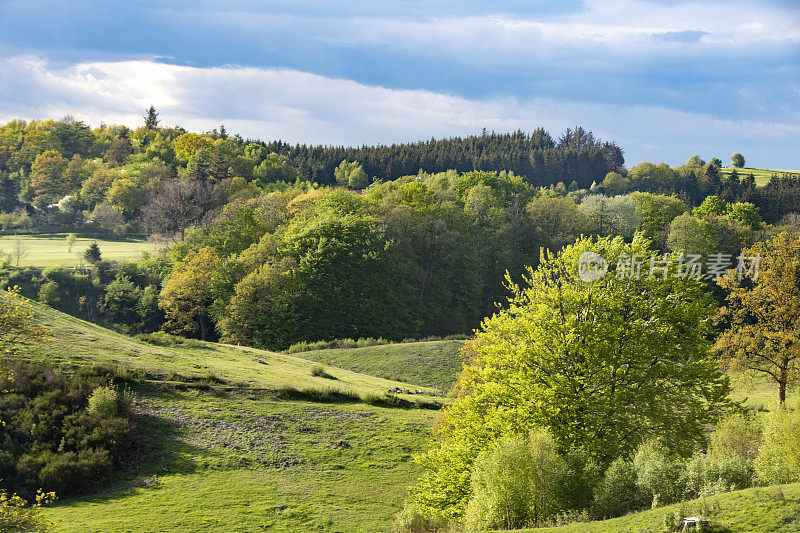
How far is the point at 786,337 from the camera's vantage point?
127 ft

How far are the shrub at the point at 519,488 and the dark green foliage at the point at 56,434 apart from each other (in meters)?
17.3

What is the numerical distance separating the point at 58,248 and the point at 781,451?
128 m

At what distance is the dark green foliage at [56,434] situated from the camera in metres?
24.8

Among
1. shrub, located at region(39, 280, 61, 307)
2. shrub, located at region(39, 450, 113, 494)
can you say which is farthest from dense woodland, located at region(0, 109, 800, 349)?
shrub, located at region(39, 450, 113, 494)

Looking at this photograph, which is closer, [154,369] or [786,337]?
[154,369]

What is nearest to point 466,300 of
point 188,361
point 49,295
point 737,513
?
point 49,295

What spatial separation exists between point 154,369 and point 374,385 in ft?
55.8

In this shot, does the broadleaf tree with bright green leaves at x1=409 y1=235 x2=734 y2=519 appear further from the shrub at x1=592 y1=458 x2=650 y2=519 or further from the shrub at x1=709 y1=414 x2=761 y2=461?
the shrub at x1=592 y1=458 x2=650 y2=519

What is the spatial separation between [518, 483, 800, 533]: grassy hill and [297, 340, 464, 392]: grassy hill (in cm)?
3880

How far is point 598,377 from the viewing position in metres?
22.4

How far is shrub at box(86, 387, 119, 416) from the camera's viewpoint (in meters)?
28.8

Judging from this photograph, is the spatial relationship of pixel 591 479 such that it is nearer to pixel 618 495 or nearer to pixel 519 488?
pixel 618 495

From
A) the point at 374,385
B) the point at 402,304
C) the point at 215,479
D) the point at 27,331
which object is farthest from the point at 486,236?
the point at 27,331

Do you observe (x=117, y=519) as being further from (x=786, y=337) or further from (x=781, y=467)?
(x=786, y=337)
